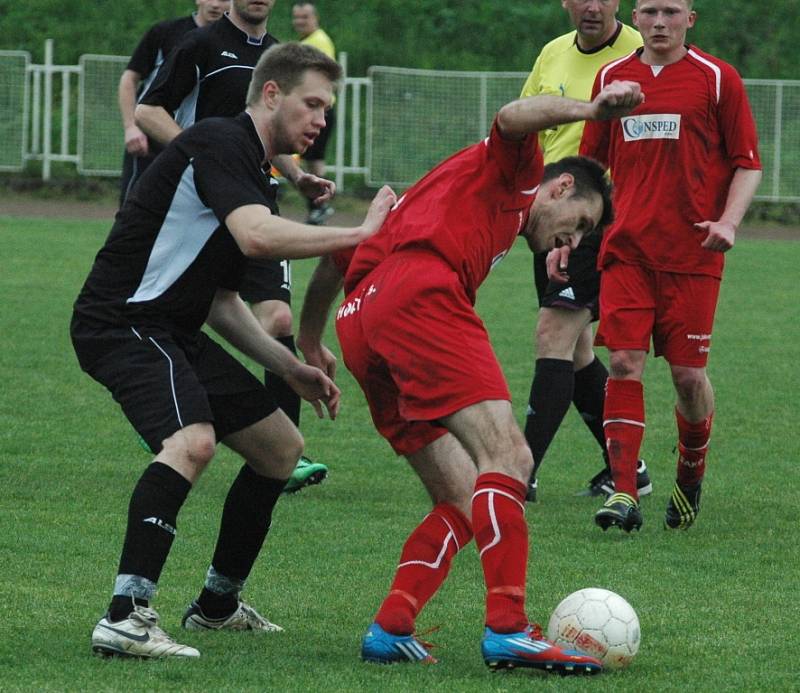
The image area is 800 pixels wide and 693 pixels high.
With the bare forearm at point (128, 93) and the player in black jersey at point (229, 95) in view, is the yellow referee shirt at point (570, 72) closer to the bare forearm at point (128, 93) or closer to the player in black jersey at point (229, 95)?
the player in black jersey at point (229, 95)

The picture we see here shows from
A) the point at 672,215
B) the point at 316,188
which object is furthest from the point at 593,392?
the point at 316,188

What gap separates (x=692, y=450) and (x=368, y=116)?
16607mm

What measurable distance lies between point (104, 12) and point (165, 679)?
23.4 m

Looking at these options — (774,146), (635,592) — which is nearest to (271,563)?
(635,592)

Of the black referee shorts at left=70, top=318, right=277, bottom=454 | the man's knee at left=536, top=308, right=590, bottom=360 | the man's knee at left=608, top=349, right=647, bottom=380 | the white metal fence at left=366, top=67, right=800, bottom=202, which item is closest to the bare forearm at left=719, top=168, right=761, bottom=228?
the man's knee at left=608, top=349, right=647, bottom=380

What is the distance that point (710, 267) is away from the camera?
6.96m

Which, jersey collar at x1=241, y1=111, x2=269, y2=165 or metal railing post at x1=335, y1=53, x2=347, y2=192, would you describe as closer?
jersey collar at x1=241, y1=111, x2=269, y2=165

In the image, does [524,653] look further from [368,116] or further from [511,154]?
[368,116]

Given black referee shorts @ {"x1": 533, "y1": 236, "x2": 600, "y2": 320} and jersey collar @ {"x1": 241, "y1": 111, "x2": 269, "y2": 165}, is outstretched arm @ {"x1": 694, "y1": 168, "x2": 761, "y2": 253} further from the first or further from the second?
jersey collar @ {"x1": 241, "y1": 111, "x2": 269, "y2": 165}

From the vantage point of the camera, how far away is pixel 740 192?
6.82 meters

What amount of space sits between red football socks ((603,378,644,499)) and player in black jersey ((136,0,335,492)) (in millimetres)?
1344

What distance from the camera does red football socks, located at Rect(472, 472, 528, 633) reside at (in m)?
4.56

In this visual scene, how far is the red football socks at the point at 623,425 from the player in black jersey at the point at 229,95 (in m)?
1.34

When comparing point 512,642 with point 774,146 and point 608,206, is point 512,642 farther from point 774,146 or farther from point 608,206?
point 774,146
